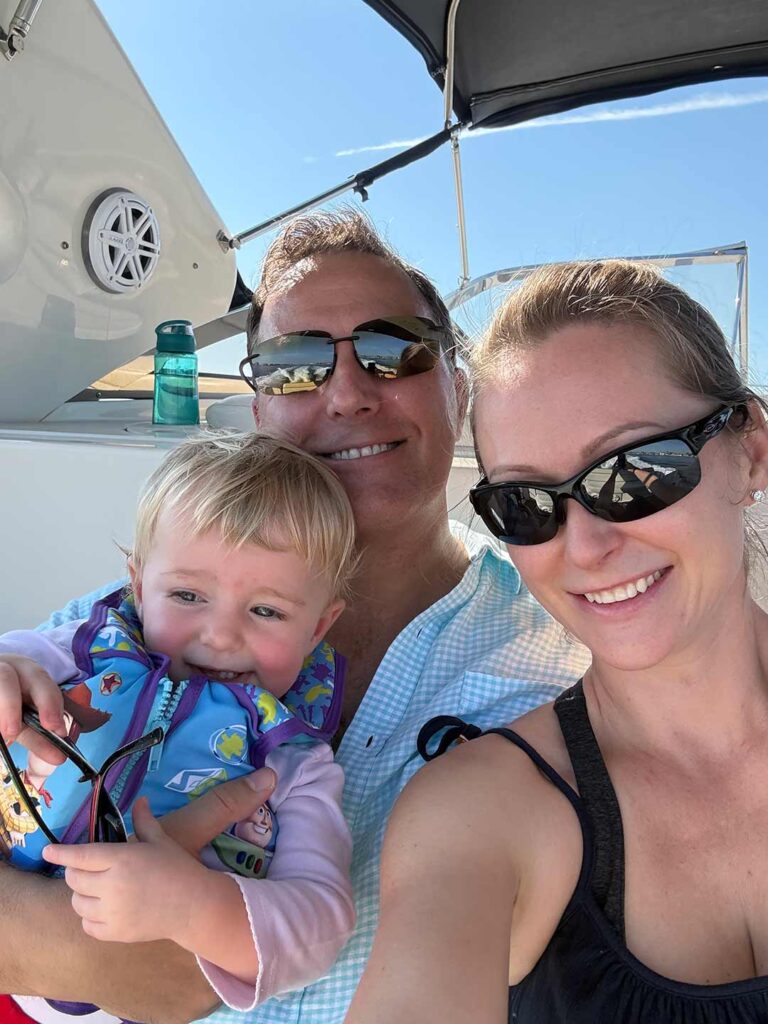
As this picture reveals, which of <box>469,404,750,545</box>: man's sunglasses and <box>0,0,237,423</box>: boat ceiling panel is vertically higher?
<box>0,0,237,423</box>: boat ceiling panel

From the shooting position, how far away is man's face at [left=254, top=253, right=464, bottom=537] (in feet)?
5.85

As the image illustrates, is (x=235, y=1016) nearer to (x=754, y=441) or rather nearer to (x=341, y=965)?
(x=341, y=965)

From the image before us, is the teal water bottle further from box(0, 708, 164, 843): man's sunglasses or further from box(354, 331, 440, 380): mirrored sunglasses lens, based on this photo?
box(0, 708, 164, 843): man's sunglasses

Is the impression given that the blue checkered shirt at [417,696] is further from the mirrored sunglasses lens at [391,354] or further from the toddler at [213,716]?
the mirrored sunglasses lens at [391,354]

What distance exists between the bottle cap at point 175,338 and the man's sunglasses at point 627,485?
87.9 inches

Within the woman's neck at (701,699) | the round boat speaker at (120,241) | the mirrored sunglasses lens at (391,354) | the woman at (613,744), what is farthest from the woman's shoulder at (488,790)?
the round boat speaker at (120,241)

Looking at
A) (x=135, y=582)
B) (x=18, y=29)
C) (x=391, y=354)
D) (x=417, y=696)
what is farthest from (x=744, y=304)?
(x=18, y=29)

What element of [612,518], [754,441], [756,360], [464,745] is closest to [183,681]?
[464,745]

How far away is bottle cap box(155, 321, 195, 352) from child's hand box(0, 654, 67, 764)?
2.14 metres

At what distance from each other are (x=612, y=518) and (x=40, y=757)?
0.78m

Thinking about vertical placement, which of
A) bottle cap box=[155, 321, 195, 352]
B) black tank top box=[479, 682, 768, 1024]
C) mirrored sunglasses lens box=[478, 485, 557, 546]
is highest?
bottle cap box=[155, 321, 195, 352]

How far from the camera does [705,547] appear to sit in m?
1.06

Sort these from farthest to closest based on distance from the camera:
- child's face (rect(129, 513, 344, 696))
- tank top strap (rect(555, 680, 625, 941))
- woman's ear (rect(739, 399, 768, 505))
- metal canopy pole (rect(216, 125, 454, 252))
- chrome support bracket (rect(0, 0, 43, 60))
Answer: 1. metal canopy pole (rect(216, 125, 454, 252))
2. chrome support bracket (rect(0, 0, 43, 60))
3. child's face (rect(129, 513, 344, 696))
4. woman's ear (rect(739, 399, 768, 505))
5. tank top strap (rect(555, 680, 625, 941))

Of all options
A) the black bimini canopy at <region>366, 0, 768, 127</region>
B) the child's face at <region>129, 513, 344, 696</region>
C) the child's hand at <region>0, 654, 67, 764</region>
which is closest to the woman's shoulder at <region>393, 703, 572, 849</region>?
the child's face at <region>129, 513, 344, 696</region>
